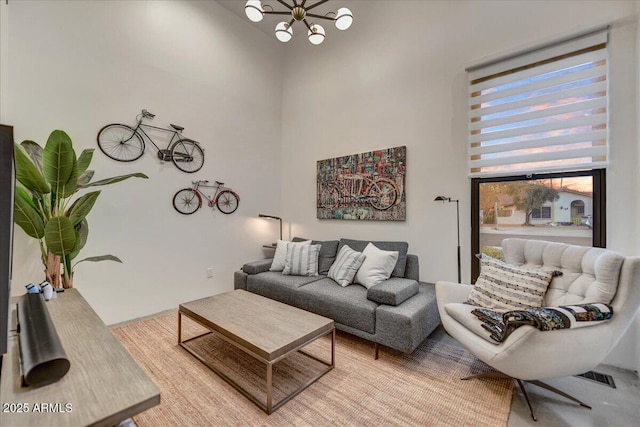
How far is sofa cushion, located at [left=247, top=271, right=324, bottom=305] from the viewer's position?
9.94 ft

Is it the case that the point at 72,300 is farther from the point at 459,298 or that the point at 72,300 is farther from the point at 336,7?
the point at 336,7

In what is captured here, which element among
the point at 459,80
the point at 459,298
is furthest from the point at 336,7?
the point at 459,298

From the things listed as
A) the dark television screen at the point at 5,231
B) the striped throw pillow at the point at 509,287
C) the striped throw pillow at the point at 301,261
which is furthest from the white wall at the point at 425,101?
the dark television screen at the point at 5,231

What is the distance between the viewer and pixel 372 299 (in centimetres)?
254

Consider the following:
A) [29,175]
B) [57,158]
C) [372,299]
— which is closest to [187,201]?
[57,158]

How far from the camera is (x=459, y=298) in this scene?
229cm

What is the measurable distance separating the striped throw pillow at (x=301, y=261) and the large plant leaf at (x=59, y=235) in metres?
2.06

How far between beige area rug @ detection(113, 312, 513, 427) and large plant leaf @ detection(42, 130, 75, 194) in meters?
1.58

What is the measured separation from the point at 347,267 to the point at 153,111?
9.56 ft

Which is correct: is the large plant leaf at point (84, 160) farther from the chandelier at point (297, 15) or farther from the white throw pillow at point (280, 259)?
the white throw pillow at point (280, 259)

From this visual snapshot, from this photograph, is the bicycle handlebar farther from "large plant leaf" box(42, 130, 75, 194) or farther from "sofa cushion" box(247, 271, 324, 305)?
"sofa cushion" box(247, 271, 324, 305)

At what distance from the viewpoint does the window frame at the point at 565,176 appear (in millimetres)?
2283

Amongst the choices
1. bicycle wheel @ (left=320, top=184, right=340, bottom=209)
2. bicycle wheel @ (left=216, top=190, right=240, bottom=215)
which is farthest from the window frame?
bicycle wheel @ (left=216, top=190, right=240, bottom=215)

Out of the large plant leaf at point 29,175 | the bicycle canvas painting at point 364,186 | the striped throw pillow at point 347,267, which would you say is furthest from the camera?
the bicycle canvas painting at point 364,186
